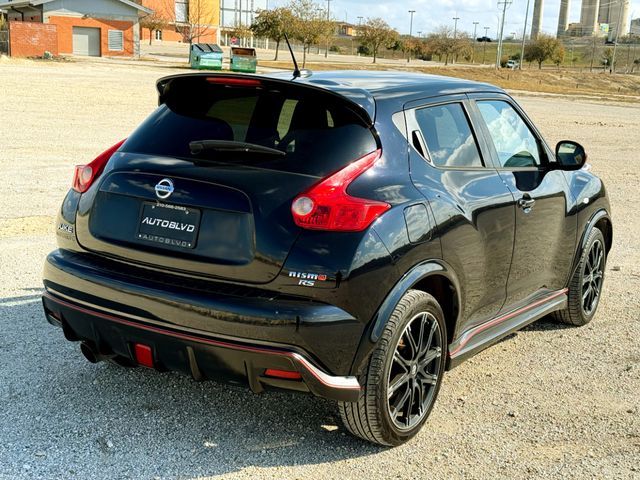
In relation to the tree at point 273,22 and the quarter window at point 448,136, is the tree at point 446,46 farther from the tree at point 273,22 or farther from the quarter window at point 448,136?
the quarter window at point 448,136

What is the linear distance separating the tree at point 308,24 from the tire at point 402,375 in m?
77.3

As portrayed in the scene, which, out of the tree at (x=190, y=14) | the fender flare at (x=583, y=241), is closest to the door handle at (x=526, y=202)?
the fender flare at (x=583, y=241)

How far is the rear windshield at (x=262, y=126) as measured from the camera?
354cm

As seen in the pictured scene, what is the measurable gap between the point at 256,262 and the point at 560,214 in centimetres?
257

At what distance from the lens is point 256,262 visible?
3.38m

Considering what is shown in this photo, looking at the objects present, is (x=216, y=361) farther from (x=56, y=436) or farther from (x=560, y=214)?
(x=560, y=214)

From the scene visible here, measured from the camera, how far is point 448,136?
13.9 feet

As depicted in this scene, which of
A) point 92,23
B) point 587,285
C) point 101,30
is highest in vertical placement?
point 92,23

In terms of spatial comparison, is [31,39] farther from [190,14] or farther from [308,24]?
[190,14]

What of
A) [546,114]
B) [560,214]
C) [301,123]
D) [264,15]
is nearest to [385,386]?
[301,123]

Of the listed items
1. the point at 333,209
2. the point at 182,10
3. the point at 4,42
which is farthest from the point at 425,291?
the point at 182,10

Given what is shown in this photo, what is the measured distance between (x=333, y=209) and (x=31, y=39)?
6365 centimetres

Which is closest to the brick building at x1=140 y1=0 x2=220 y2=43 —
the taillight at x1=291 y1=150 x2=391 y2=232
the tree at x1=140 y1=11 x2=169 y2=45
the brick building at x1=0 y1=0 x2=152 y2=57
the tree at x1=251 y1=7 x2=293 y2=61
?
the tree at x1=140 y1=11 x2=169 y2=45

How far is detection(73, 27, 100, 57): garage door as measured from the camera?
70.9 meters
